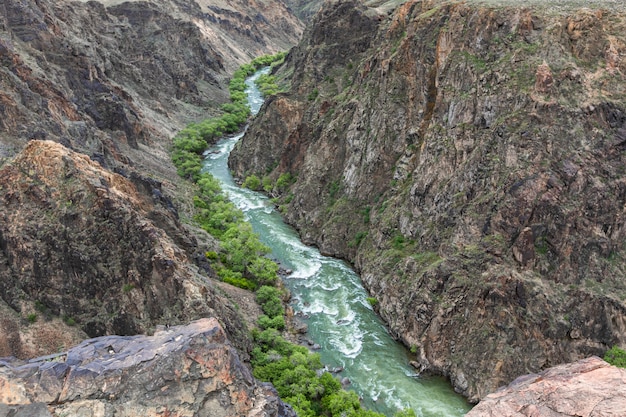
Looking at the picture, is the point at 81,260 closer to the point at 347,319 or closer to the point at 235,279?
the point at 235,279

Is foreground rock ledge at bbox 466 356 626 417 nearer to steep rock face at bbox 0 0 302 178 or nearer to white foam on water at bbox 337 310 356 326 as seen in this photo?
white foam on water at bbox 337 310 356 326

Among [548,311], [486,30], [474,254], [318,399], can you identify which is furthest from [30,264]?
[486,30]

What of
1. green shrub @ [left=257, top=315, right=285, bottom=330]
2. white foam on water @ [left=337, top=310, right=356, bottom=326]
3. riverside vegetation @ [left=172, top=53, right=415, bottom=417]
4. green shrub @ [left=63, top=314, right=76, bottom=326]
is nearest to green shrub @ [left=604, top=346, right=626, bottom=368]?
riverside vegetation @ [left=172, top=53, right=415, bottom=417]

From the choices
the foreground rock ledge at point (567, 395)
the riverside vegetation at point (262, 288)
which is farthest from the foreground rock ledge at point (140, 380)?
the riverside vegetation at point (262, 288)

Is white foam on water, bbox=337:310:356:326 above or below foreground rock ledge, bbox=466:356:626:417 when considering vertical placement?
below

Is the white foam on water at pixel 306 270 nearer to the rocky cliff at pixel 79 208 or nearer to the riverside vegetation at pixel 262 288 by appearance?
the riverside vegetation at pixel 262 288
